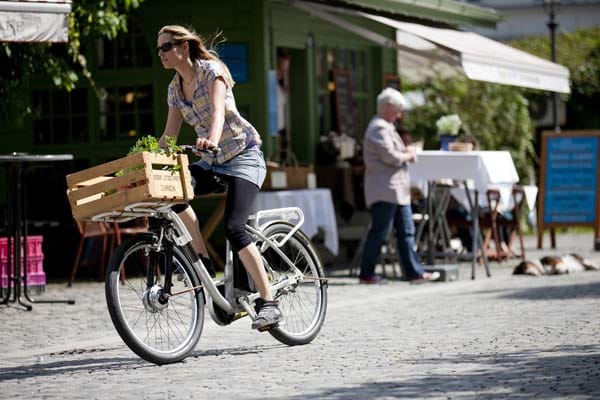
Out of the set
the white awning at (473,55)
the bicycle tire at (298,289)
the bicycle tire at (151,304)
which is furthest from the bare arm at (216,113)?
the white awning at (473,55)

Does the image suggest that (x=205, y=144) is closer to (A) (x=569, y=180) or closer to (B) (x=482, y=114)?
(A) (x=569, y=180)

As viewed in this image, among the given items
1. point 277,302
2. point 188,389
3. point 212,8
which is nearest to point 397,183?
point 212,8

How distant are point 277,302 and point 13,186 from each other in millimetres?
3821

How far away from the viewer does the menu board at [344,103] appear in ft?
59.2

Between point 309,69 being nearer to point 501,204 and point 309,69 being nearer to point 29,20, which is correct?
point 501,204

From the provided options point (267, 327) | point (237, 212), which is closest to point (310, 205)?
point (267, 327)

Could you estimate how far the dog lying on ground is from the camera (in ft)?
46.0

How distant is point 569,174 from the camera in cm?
1888

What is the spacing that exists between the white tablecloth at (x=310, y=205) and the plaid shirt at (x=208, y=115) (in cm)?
640

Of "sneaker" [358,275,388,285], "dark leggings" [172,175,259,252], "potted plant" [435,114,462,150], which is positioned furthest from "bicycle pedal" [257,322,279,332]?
"potted plant" [435,114,462,150]

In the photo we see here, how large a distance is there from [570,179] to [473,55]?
15.1 ft

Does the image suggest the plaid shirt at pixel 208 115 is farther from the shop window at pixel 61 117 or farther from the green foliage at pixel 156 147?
the shop window at pixel 61 117

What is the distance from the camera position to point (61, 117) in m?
16.4

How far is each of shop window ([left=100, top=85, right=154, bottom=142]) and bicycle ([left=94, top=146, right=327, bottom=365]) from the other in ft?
25.8
